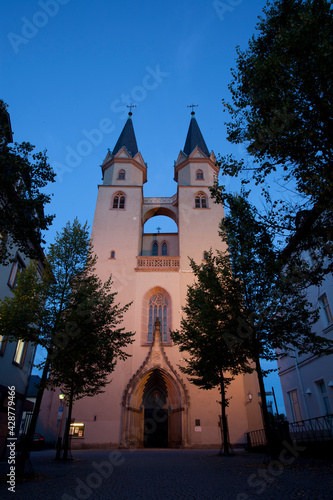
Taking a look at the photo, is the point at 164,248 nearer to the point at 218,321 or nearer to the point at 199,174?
the point at 199,174

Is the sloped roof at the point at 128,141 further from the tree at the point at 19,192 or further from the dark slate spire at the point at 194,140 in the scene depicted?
the tree at the point at 19,192

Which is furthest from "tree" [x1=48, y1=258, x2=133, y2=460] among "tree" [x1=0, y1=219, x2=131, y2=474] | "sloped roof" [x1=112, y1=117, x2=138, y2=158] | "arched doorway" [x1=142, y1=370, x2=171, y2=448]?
"sloped roof" [x1=112, y1=117, x2=138, y2=158]

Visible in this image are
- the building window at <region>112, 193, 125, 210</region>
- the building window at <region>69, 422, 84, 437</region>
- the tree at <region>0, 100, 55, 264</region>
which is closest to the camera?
the tree at <region>0, 100, 55, 264</region>

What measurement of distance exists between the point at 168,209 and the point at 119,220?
7.16m

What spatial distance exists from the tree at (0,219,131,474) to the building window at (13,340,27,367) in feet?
15.5

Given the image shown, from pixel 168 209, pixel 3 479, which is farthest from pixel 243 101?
pixel 168 209

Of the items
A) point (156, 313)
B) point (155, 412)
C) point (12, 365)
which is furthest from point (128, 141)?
point (12, 365)

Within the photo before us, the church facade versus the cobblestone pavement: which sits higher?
the church facade

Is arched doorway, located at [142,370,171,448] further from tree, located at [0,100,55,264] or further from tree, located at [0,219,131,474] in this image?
tree, located at [0,100,55,264]

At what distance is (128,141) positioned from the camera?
42500mm

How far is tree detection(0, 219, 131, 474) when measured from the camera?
11602mm

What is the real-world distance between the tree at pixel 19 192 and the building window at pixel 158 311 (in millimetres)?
20127

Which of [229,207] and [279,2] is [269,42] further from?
[229,207]

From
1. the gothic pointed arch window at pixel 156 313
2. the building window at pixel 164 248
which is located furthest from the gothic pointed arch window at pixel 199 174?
the gothic pointed arch window at pixel 156 313
